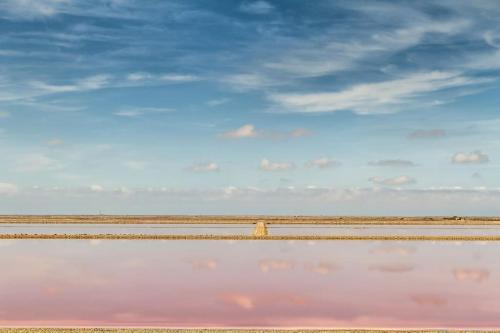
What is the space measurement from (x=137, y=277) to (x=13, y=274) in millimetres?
7319

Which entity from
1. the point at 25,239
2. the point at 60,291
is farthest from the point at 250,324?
the point at 25,239

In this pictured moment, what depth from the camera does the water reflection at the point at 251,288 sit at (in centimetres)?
1861

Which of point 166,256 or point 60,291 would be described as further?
point 166,256

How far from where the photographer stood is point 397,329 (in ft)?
54.0

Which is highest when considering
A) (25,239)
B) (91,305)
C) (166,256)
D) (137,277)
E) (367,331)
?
(25,239)

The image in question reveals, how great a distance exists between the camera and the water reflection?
733 inches

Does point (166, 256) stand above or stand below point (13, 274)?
above

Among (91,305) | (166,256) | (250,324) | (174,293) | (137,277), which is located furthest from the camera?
(166,256)

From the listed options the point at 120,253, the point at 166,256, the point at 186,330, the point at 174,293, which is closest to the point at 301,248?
the point at 166,256

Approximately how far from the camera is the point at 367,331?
53.1 ft

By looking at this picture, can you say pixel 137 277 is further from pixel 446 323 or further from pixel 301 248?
pixel 301 248

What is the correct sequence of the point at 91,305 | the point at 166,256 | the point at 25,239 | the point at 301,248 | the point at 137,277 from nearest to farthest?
1. the point at 91,305
2. the point at 137,277
3. the point at 166,256
4. the point at 301,248
5. the point at 25,239

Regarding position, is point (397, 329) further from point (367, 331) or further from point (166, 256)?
point (166, 256)

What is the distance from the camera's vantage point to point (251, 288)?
2428cm
